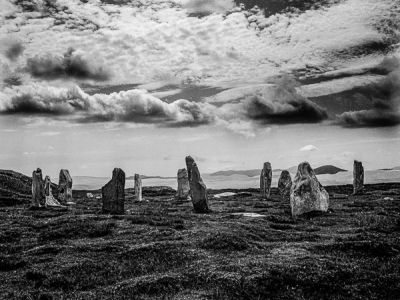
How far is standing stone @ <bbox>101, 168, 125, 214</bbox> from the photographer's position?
116 feet

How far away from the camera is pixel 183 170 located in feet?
186

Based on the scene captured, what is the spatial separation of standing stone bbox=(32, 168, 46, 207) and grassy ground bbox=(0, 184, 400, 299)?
18482 millimetres

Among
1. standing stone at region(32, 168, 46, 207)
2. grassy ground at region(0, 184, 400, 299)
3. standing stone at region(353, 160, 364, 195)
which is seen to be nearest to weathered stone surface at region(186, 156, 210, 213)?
grassy ground at region(0, 184, 400, 299)

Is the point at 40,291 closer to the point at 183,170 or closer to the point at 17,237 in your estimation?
the point at 17,237

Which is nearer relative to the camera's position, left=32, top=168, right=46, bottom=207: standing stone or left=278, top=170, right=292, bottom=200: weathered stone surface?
left=32, top=168, right=46, bottom=207: standing stone

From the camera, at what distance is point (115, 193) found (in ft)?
116

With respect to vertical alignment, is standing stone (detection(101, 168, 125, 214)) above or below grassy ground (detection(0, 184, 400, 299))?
above

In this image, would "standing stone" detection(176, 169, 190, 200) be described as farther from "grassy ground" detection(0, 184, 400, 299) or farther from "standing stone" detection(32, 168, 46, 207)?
"grassy ground" detection(0, 184, 400, 299)

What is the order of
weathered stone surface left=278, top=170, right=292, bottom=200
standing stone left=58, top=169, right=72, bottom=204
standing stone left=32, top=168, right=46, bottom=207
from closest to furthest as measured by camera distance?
standing stone left=32, top=168, right=46, bottom=207 → standing stone left=58, top=169, right=72, bottom=204 → weathered stone surface left=278, top=170, right=292, bottom=200

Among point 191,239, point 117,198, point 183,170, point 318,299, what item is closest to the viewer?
point 318,299

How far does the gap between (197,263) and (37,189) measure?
33.9 m

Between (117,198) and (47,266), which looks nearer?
(47,266)

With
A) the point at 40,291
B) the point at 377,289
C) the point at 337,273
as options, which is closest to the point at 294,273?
the point at 337,273

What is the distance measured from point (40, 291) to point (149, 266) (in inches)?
172
